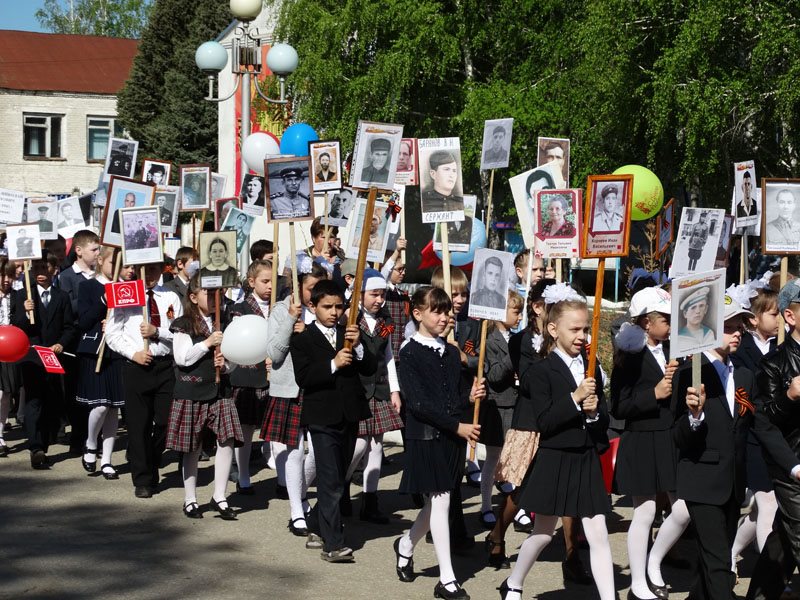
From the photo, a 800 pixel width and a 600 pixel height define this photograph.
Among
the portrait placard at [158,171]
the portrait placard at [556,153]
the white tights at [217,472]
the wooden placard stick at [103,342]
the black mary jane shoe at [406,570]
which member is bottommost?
the black mary jane shoe at [406,570]

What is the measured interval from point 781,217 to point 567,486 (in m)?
4.71

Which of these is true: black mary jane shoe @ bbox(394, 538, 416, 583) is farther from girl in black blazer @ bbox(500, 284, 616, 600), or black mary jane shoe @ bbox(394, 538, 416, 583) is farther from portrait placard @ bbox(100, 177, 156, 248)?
portrait placard @ bbox(100, 177, 156, 248)

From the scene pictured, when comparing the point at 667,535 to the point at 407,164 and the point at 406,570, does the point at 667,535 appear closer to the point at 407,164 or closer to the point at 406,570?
the point at 406,570

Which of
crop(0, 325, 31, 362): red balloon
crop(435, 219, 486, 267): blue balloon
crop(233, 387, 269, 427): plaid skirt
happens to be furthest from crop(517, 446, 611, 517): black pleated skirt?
crop(435, 219, 486, 267): blue balloon

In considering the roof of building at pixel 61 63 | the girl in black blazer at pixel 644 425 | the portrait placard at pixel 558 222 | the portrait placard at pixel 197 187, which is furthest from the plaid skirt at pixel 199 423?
the roof of building at pixel 61 63

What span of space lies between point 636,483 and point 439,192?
4.00m

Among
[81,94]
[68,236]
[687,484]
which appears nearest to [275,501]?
[687,484]

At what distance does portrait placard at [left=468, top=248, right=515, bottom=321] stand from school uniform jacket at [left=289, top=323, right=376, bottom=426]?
860 mm

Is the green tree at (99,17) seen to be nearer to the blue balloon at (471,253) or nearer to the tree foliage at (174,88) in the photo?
the tree foliage at (174,88)

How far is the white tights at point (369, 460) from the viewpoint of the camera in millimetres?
9625

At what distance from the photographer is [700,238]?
9.84 m

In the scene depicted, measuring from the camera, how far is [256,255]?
1276 cm

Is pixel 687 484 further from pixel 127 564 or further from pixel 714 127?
pixel 714 127

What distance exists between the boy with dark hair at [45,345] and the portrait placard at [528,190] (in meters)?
4.45
